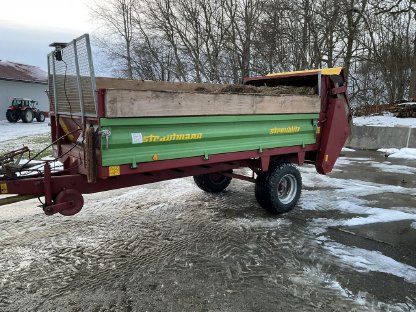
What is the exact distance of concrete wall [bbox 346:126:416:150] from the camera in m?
11.8

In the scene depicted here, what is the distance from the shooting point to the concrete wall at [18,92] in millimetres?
29656

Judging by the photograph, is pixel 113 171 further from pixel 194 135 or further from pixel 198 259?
pixel 198 259

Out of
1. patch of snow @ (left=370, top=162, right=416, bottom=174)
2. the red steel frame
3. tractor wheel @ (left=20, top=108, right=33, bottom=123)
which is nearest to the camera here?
the red steel frame

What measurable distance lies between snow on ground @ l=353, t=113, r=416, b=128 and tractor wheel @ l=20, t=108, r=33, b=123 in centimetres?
2189

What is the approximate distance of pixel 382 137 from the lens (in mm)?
12391

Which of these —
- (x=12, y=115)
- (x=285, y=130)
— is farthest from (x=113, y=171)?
(x=12, y=115)

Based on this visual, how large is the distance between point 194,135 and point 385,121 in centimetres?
1126

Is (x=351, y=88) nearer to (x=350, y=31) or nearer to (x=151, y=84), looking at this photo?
(x=350, y=31)

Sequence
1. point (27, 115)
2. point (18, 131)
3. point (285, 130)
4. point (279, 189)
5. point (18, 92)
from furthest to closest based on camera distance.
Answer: point (18, 92)
point (27, 115)
point (18, 131)
point (279, 189)
point (285, 130)

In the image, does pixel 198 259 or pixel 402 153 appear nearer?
pixel 198 259

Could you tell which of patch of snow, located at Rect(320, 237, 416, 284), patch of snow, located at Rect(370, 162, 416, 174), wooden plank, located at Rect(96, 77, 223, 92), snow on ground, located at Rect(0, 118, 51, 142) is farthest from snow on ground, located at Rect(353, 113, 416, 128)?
snow on ground, located at Rect(0, 118, 51, 142)

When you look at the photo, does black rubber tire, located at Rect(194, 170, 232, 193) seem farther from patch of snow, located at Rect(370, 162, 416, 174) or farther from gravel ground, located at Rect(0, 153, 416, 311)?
patch of snow, located at Rect(370, 162, 416, 174)

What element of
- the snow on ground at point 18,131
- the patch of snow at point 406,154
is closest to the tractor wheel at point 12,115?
the snow on ground at point 18,131

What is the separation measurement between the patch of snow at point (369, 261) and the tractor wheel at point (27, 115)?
1041 inches
